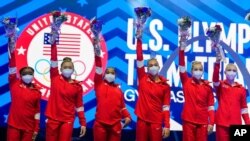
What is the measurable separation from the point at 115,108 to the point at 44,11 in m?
1.92

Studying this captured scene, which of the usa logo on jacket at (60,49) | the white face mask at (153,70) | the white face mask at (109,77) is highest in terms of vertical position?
the usa logo on jacket at (60,49)

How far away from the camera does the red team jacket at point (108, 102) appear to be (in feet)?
17.4

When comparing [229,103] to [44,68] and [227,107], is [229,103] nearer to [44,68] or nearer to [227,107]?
[227,107]

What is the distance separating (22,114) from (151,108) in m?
1.54

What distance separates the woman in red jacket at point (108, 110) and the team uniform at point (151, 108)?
8.2 inches

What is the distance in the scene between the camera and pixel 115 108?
5.34m

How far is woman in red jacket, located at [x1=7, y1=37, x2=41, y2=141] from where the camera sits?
5121mm

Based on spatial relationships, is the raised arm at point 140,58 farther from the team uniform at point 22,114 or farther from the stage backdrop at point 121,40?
the team uniform at point 22,114

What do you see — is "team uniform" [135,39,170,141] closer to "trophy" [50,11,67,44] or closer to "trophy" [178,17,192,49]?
"trophy" [178,17,192,49]

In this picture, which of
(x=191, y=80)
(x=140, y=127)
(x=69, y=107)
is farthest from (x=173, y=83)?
(x=69, y=107)

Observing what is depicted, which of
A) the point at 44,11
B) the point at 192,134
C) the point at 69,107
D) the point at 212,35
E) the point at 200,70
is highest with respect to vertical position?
the point at 44,11

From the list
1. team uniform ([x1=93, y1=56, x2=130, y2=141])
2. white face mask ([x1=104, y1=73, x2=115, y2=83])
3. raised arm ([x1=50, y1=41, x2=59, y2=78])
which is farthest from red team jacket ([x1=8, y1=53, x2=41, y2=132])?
white face mask ([x1=104, y1=73, x2=115, y2=83])

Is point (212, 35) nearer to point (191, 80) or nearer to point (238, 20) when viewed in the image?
point (191, 80)

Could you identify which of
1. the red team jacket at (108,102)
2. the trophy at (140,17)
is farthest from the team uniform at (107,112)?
the trophy at (140,17)
